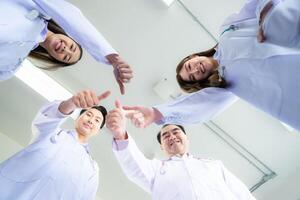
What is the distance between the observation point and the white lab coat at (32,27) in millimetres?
1482

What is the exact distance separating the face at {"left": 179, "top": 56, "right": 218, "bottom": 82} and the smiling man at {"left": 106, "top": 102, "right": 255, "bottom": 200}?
0.42 meters

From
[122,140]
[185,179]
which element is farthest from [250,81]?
[122,140]

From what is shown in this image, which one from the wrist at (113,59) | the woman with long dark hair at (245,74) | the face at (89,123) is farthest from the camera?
the face at (89,123)

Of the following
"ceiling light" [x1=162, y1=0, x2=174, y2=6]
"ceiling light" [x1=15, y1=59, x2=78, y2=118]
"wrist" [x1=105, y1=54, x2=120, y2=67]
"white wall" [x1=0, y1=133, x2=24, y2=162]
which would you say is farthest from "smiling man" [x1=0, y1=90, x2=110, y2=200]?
"white wall" [x1=0, y1=133, x2=24, y2=162]

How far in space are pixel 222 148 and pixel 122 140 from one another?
121 cm

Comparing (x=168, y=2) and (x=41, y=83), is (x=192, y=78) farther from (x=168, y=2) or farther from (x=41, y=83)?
(x=41, y=83)

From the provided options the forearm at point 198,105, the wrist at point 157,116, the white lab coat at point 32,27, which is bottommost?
the forearm at point 198,105

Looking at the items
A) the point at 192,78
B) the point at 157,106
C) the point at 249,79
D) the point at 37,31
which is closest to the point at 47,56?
the point at 37,31

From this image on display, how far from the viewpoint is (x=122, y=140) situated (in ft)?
6.40

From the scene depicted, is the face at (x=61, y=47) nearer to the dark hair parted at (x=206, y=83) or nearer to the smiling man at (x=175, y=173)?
the smiling man at (x=175, y=173)

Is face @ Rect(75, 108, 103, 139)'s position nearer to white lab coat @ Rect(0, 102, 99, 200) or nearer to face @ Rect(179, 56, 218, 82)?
white lab coat @ Rect(0, 102, 99, 200)

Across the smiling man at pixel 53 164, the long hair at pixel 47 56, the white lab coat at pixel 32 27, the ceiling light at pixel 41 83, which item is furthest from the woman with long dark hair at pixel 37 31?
the ceiling light at pixel 41 83

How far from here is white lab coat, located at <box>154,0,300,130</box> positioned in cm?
121

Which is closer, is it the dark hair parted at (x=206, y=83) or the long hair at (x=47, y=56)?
the dark hair parted at (x=206, y=83)
